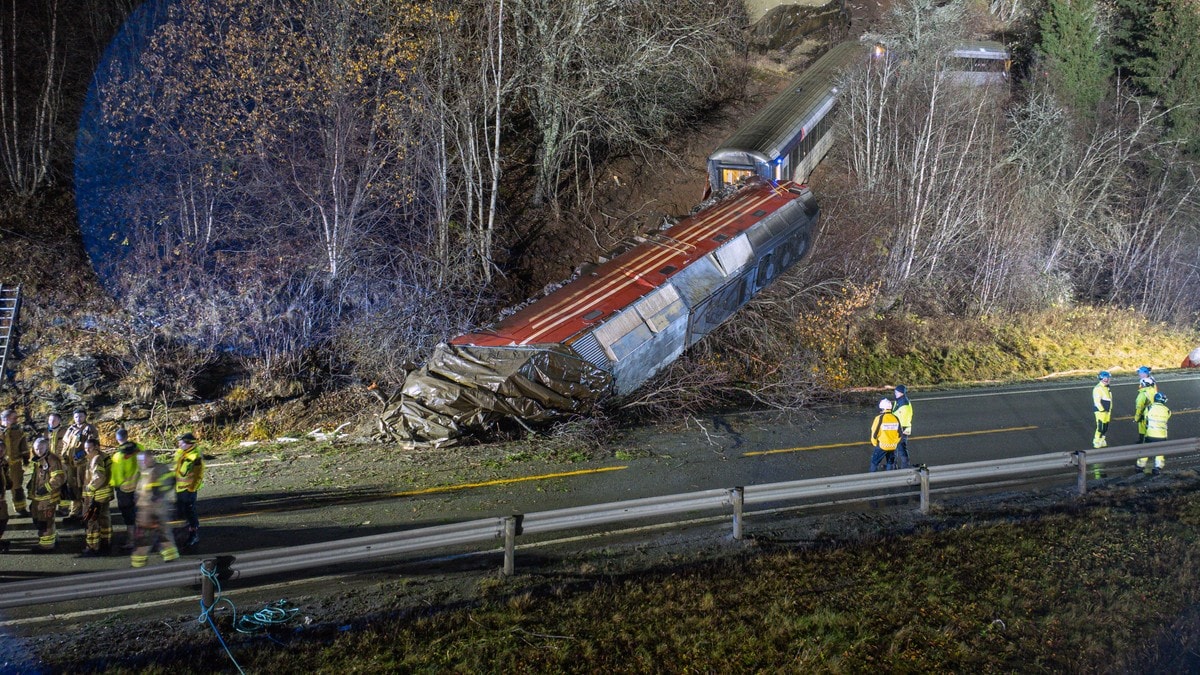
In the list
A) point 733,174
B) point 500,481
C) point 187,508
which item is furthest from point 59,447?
point 733,174

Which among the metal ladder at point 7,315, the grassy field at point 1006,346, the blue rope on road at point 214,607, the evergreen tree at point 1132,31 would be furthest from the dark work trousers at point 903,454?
the evergreen tree at point 1132,31

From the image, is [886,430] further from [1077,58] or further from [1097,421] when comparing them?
[1077,58]

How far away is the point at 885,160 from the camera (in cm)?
2405

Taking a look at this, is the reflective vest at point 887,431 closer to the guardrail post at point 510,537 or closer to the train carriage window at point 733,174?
the guardrail post at point 510,537

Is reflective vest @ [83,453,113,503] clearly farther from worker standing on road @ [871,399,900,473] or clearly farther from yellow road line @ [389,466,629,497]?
worker standing on road @ [871,399,900,473]

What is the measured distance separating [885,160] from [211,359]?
20011 mm

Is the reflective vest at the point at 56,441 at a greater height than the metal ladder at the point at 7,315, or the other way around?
the metal ladder at the point at 7,315

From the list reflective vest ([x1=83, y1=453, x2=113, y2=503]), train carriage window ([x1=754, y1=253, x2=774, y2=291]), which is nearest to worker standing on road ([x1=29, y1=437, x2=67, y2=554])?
reflective vest ([x1=83, y1=453, x2=113, y2=503])

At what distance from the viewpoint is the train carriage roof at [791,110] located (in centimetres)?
2011

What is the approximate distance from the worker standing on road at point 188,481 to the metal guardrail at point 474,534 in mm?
1756

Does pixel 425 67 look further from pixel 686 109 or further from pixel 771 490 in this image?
pixel 771 490

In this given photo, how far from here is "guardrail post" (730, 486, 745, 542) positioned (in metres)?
8.98

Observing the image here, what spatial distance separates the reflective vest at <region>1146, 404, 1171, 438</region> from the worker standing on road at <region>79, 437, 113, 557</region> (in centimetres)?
1562

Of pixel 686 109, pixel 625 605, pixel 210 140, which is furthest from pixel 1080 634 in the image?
pixel 686 109
